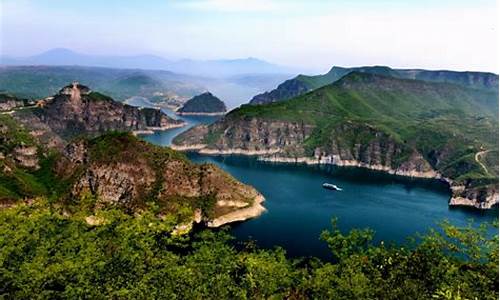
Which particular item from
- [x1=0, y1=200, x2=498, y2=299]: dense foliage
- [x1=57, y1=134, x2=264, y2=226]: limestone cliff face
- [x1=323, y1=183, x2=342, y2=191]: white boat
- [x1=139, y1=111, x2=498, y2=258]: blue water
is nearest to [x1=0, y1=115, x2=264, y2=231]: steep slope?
[x1=57, y1=134, x2=264, y2=226]: limestone cliff face

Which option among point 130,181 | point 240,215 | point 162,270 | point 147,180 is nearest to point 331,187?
point 240,215

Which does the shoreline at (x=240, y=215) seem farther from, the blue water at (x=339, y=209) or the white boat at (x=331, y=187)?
the white boat at (x=331, y=187)

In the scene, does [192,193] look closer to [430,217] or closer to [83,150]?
[83,150]

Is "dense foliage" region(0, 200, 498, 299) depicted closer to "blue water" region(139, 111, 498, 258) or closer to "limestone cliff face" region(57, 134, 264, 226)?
"blue water" region(139, 111, 498, 258)

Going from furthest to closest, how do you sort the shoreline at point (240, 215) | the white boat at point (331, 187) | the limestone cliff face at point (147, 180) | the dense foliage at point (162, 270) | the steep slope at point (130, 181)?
the white boat at point (331, 187) → the shoreline at point (240, 215) → the limestone cliff face at point (147, 180) → the steep slope at point (130, 181) → the dense foliage at point (162, 270)

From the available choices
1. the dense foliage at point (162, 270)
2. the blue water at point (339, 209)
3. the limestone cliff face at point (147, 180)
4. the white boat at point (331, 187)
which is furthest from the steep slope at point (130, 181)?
the dense foliage at point (162, 270)

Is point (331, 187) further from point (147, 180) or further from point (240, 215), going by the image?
point (147, 180)
